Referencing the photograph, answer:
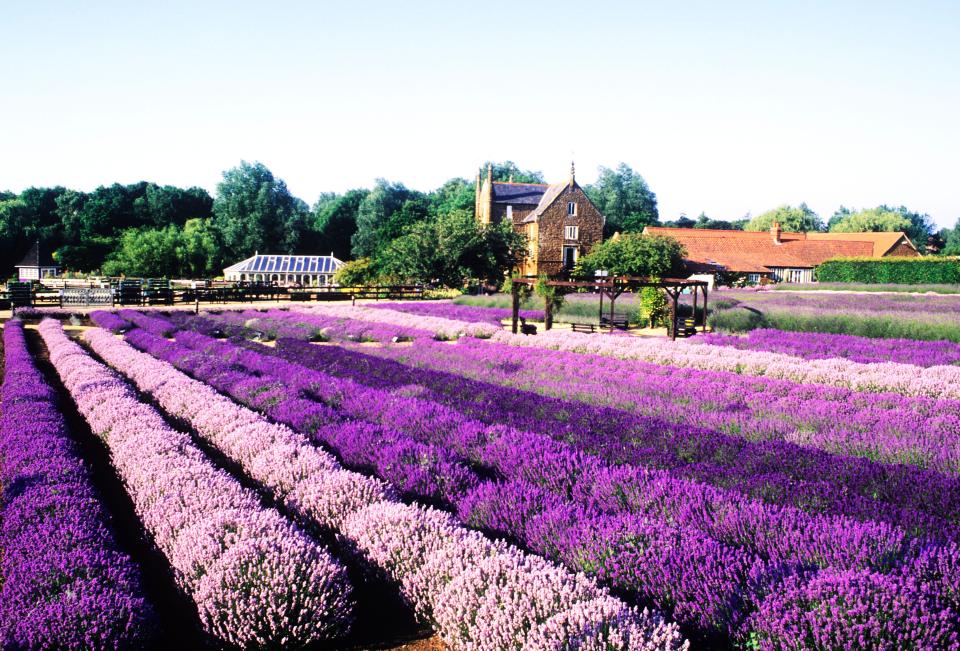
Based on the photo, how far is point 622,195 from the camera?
91688 millimetres

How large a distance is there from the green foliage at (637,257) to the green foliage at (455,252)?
6272 mm

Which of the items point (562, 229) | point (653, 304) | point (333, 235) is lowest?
point (653, 304)

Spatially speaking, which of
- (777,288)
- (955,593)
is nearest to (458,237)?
(777,288)

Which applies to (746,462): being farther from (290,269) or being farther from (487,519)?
(290,269)

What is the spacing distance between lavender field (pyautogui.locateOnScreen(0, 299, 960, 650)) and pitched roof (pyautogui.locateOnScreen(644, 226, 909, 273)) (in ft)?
165

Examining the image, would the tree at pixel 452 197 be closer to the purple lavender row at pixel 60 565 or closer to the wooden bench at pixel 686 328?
the wooden bench at pixel 686 328

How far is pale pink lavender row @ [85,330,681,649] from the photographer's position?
3549mm

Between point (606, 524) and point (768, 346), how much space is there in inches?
514

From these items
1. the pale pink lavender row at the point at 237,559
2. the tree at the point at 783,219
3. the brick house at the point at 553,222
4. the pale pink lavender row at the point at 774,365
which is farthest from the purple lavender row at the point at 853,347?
the tree at the point at 783,219

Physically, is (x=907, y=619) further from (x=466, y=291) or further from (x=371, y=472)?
(x=466, y=291)

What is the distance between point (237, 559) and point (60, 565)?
1.09 meters

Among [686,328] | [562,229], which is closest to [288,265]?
[562,229]

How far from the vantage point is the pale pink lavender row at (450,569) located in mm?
3549

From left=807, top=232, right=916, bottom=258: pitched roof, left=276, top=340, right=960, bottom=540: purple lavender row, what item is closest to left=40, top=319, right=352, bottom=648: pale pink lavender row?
left=276, top=340, right=960, bottom=540: purple lavender row
